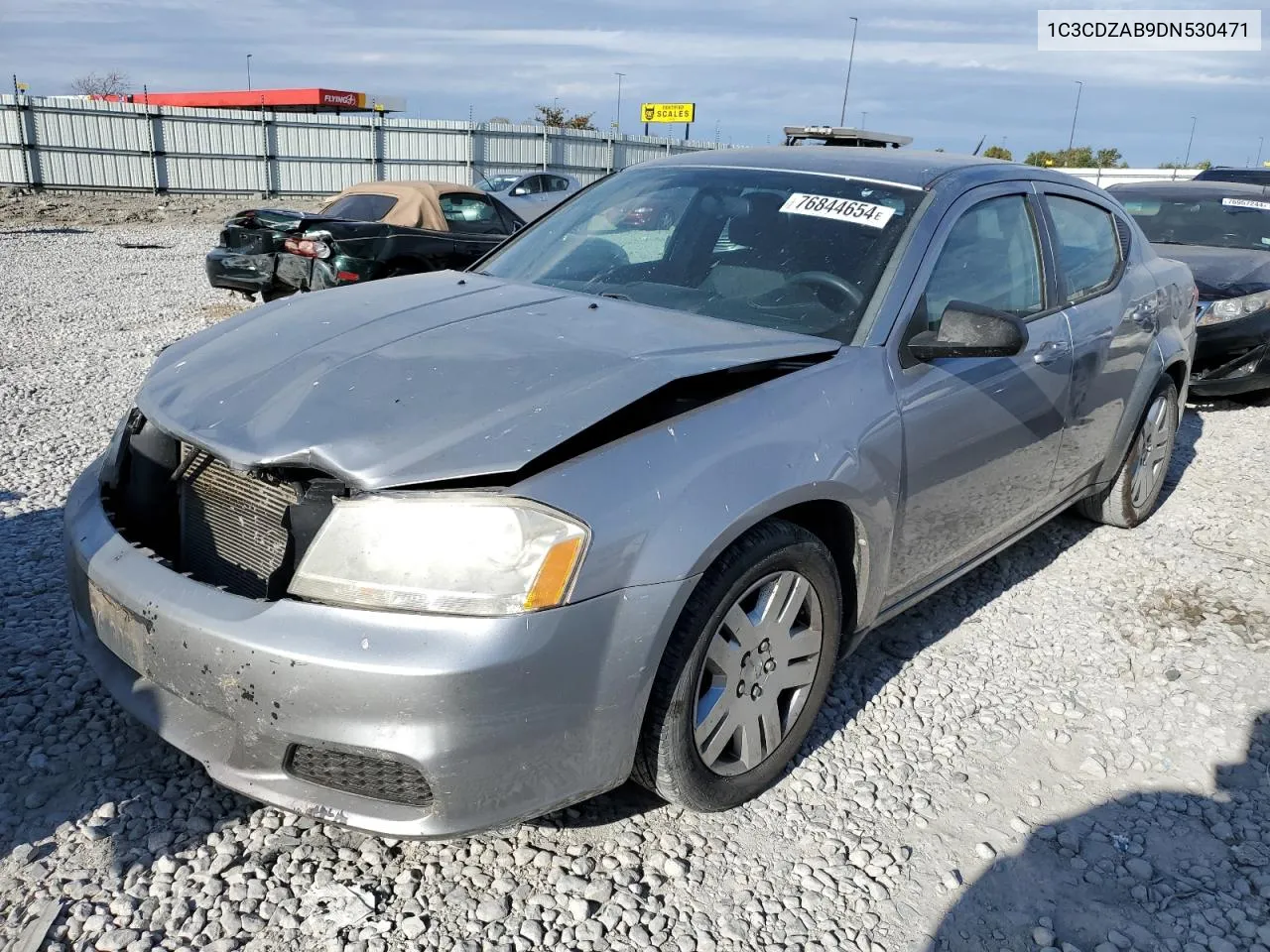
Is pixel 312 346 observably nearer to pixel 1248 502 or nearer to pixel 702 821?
pixel 702 821

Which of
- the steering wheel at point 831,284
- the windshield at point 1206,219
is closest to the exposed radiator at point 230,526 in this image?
the steering wheel at point 831,284

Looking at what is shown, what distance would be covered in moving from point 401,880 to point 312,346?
4.46ft

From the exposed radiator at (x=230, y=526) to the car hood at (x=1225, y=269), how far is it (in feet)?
21.9

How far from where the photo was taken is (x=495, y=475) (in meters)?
2.03

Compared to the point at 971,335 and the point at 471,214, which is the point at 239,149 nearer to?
the point at 471,214

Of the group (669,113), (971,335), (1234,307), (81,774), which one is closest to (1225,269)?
(1234,307)

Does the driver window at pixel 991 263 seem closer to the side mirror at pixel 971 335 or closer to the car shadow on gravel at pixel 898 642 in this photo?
the side mirror at pixel 971 335

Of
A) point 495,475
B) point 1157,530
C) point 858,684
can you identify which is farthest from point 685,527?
point 1157,530

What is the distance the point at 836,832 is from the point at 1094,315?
2.38 meters

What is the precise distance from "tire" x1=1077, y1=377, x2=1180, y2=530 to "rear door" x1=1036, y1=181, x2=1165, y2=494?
450 millimetres

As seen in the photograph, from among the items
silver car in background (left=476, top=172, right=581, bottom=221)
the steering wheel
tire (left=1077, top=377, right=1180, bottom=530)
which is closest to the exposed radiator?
the steering wheel

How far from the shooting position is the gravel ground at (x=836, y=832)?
2.19 meters

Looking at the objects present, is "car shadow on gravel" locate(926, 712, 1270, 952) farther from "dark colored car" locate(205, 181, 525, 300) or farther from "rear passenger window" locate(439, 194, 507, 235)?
"rear passenger window" locate(439, 194, 507, 235)

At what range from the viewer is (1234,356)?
7.11 meters
